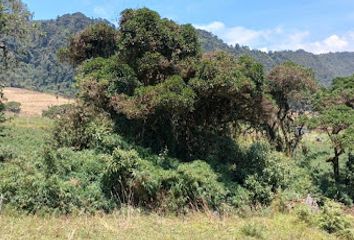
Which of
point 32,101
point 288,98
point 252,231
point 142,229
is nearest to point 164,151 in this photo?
point 252,231

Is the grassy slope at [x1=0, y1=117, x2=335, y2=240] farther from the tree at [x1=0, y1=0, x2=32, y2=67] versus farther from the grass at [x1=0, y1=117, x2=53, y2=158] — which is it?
the grass at [x1=0, y1=117, x2=53, y2=158]

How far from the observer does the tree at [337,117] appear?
65.5 feet

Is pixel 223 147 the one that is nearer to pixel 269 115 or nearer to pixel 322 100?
pixel 269 115

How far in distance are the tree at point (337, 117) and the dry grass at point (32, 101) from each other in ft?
170

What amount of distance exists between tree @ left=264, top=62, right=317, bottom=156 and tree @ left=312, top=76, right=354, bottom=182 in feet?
3.10

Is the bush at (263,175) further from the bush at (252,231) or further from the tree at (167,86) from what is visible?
the bush at (252,231)

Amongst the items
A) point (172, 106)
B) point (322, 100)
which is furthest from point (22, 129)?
point (172, 106)

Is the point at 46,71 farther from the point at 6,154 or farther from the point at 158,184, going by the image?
the point at 158,184

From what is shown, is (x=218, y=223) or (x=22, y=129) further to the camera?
(x=22, y=129)

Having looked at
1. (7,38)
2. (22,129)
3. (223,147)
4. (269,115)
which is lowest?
(22,129)

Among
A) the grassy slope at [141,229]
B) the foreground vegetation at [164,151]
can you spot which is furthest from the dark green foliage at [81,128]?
the grassy slope at [141,229]

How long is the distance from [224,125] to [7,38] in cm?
817

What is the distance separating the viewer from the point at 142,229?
8523mm

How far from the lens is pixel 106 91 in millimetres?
14695
